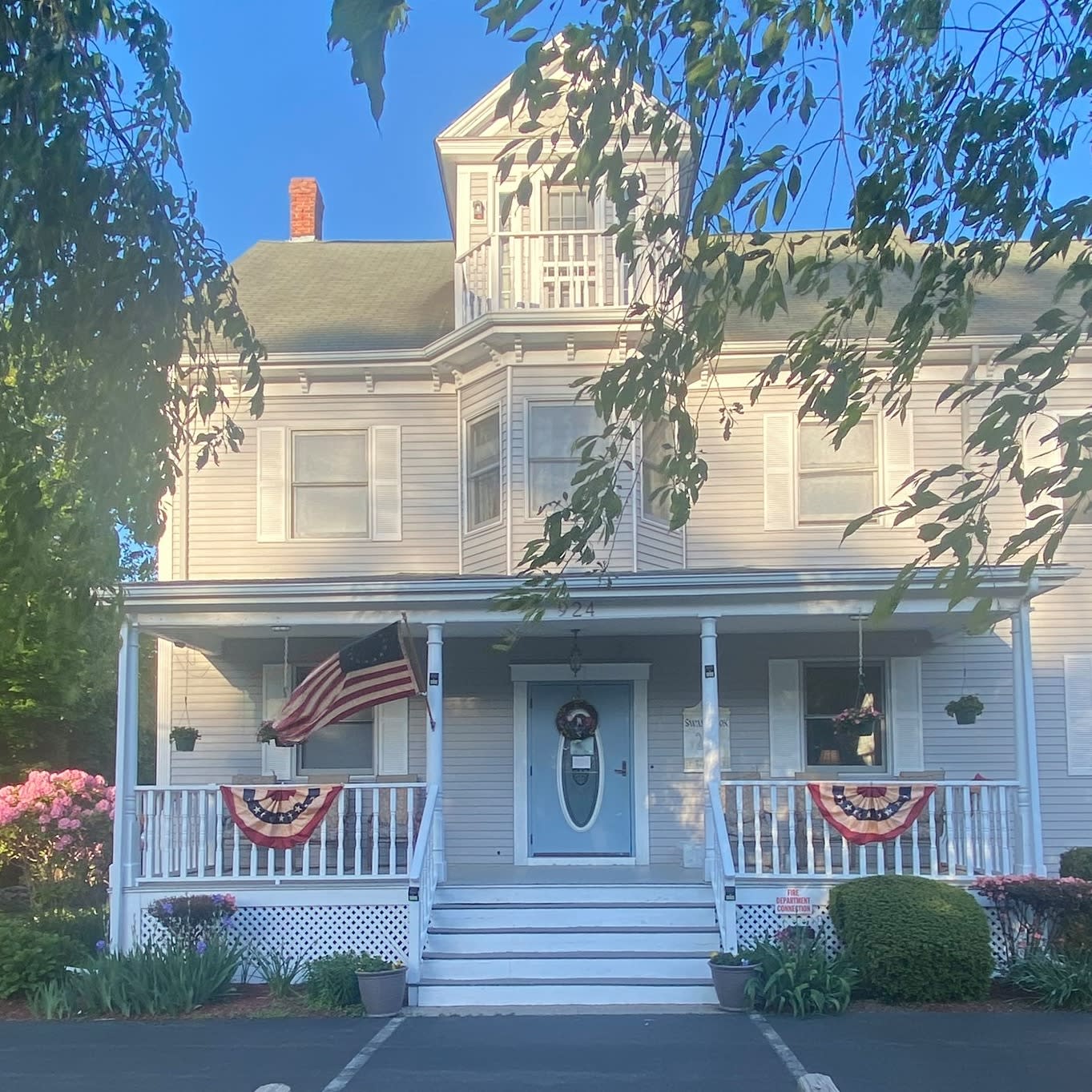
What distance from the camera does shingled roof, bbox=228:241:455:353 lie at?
15125mm

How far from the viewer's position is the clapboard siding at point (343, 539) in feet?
47.3

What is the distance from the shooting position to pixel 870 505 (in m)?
14.2

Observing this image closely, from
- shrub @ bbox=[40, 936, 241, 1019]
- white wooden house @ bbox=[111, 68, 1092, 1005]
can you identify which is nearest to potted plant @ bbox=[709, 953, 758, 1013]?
white wooden house @ bbox=[111, 68, 1092, 1005]

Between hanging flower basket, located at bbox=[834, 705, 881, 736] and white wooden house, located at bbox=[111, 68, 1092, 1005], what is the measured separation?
34 cm

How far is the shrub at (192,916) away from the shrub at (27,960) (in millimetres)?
815

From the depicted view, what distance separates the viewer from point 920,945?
9820mm

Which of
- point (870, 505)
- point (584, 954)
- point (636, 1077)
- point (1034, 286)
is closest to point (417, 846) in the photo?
point (584, 954)

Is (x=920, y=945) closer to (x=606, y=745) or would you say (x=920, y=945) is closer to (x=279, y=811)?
(x=606, y=745)

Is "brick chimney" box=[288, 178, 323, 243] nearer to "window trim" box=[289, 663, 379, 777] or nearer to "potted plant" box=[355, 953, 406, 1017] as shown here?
"window trim" box=[289, 663, 379, 777]

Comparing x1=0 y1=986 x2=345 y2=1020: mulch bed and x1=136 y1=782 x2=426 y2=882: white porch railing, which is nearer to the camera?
x1=0 y1=986 x2=345 y2=1020: mulch bed

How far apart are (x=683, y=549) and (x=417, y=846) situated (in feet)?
16.4

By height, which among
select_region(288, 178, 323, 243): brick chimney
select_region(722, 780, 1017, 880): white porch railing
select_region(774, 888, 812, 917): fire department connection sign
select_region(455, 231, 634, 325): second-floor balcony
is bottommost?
select_region(774, 888, 812, 917): fire department connection sign

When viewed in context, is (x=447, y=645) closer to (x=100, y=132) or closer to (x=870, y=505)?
(x=870, y=505)

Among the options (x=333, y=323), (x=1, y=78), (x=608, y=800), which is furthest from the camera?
(x=333, y=323)
